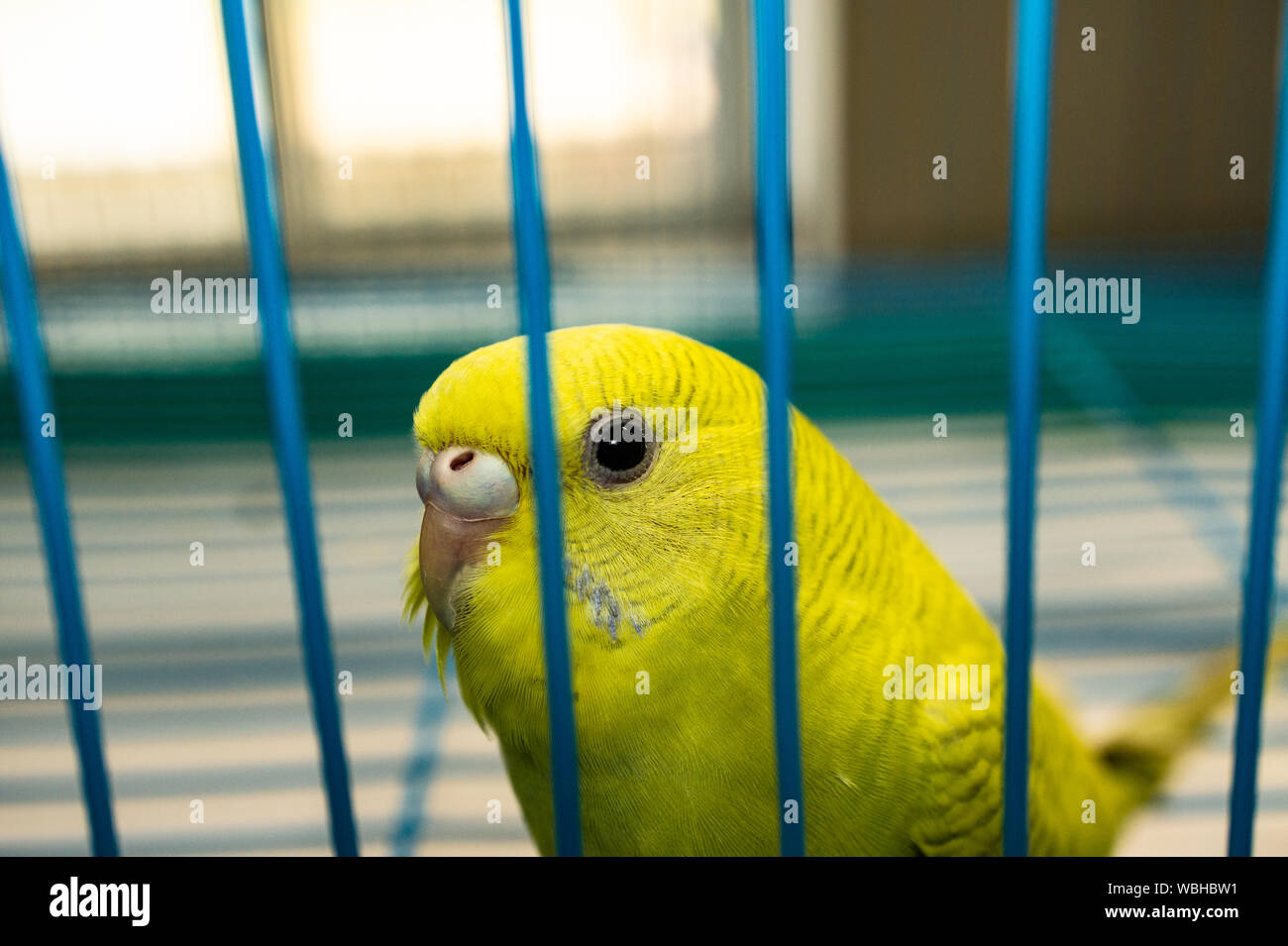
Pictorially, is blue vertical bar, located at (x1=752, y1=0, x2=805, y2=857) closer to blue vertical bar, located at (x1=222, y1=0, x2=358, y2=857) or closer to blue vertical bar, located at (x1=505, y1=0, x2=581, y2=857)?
blue vertical bar, located at (x1=505, y1=0, x2=581, y2=857)

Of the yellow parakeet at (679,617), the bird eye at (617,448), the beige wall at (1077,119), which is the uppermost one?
the beige wall at (1077,119)

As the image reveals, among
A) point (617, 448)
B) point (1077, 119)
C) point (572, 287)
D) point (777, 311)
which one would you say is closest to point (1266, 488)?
point (777, 311)

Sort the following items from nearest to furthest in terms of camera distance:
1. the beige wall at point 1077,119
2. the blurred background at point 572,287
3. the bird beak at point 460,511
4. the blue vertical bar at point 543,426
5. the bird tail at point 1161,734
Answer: the blue vertical bar at point 543,426 < the bird beak at point 460,511 < the bird tail at point 1161,734 < the blurred background at point 572,287 < the beige wall at point 1077,119

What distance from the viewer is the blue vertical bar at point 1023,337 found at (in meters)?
0.57

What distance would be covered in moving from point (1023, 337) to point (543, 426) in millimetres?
331

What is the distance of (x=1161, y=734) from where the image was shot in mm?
1185

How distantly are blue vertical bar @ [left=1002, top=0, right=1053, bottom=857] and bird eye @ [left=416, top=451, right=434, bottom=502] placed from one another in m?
0.49

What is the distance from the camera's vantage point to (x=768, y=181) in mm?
560

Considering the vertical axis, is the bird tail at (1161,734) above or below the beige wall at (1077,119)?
below

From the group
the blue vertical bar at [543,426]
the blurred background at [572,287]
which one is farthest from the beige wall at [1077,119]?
the blue vertical bar at [543,426]

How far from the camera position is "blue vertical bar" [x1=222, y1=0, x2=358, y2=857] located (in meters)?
0.57

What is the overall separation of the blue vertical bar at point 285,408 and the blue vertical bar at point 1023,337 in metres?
0.49

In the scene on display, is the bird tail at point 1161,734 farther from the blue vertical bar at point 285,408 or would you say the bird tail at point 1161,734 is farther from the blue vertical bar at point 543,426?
the blue vertical bar at point 285,408
